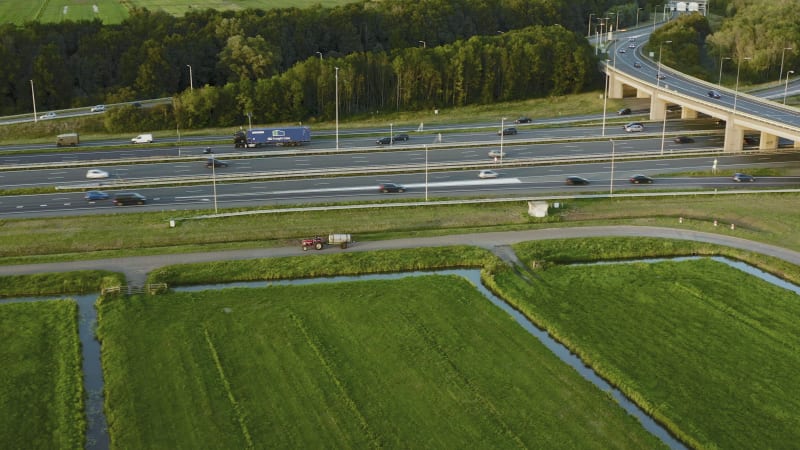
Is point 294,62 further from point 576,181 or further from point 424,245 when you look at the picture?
point 424,245

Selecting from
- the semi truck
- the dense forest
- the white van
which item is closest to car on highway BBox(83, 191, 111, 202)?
the semi truck

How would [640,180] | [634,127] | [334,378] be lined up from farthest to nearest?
[634,127] → [640,180] → [334,378]

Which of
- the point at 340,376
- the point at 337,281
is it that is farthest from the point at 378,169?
the point at 340,376

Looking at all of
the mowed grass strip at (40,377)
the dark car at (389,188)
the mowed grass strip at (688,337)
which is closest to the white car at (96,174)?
the dark car at (389,188)

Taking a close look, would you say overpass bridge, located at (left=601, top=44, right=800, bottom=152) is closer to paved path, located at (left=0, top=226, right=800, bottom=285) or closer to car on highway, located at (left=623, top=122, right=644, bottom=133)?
car on highway, located at (left=623, top=122, right=644, bottom=133)

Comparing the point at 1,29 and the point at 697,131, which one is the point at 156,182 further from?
the point at 697,131

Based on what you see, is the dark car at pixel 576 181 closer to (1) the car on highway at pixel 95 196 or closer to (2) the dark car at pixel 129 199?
(2) the dark car at pixel 129 199
